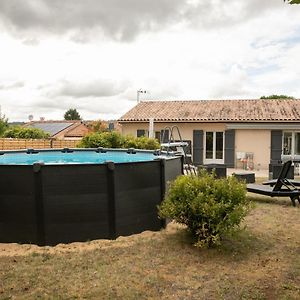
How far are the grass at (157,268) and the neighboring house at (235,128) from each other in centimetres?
1619

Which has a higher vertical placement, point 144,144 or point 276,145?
point 144,144

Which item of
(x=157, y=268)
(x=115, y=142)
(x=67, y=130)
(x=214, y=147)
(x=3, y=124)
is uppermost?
(x=3, y=124)

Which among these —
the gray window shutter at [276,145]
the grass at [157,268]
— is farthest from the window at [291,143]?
the grass at [157,268]

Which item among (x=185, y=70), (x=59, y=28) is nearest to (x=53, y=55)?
(x=59, y=28)

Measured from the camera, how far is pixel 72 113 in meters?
102

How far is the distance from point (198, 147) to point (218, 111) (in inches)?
133

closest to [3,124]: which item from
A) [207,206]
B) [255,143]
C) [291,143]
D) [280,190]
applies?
[255,143]

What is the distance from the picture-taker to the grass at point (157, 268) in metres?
4.71

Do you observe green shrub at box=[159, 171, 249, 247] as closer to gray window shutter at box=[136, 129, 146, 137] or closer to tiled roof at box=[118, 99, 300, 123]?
tiled roof at box=[118, 99, 300, 123]

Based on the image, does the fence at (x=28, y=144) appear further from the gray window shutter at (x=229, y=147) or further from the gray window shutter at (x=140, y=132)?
the gray window shutter at (x=229, y=147)

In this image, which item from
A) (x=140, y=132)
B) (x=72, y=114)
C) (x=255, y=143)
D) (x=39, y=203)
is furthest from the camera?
(x=72, y=114)

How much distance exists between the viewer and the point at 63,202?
22.4 feet

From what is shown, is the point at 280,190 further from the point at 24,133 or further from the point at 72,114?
the point at 72,114

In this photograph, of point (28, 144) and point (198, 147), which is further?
point (198, 147)
